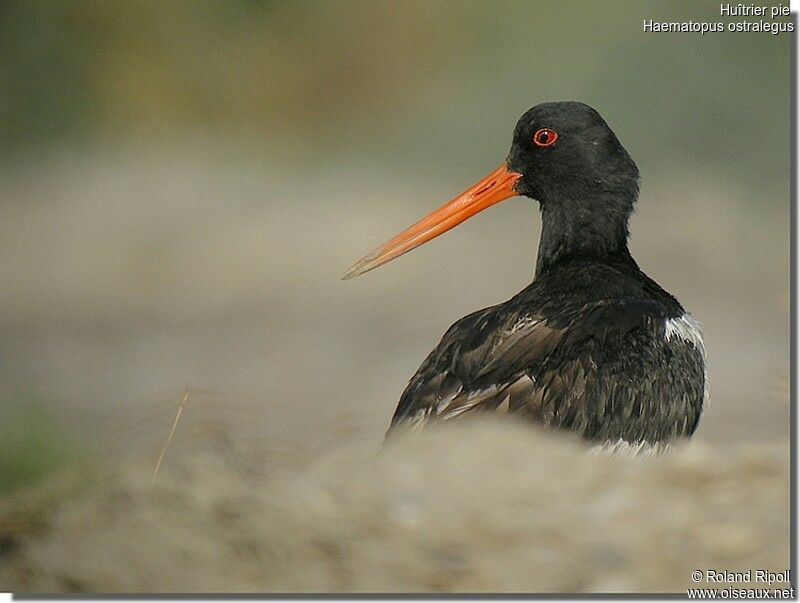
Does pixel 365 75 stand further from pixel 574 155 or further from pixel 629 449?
pixel 629 449

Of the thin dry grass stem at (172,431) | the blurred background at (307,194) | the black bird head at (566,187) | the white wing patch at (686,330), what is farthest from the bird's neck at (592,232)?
the thin dry grass stem at (172,431)

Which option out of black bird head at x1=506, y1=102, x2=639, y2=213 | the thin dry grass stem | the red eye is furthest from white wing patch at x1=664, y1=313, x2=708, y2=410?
the thin dry grass stem

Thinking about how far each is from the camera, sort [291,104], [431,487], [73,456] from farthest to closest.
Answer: [291,104] → [73,456] → [431,487]

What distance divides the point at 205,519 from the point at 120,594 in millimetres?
380

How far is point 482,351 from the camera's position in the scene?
3.84 meters

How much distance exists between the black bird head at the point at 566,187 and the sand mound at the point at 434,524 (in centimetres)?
89

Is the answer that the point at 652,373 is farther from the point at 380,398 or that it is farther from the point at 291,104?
the point at 291,104

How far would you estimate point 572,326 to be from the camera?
12.5 ft

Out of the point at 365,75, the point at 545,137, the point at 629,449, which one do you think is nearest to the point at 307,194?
the point at 365,75

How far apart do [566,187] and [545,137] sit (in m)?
0.19

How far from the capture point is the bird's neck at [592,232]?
4262 mm

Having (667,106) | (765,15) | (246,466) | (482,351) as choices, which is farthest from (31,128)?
(765,15)

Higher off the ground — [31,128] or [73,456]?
[31,128]

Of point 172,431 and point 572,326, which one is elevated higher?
point 572,326
